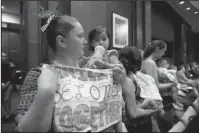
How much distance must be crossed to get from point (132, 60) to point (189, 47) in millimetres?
248

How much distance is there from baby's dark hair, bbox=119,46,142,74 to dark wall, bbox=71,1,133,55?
3.10 ft

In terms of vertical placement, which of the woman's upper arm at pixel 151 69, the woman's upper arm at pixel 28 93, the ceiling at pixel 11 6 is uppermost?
the ceiling at pixel 11 6

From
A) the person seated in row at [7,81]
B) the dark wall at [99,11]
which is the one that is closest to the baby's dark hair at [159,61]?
the dark wall at [99,11]

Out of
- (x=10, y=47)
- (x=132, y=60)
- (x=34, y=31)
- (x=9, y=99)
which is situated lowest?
(x=9, y=99)

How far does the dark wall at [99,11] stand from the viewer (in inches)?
73.2

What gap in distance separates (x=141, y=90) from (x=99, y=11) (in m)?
1.45

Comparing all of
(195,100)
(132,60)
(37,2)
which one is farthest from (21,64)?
(195,100)

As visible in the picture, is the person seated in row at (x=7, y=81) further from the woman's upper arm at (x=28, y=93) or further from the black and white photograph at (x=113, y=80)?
the woman's upper arm at (x=28, y=93)

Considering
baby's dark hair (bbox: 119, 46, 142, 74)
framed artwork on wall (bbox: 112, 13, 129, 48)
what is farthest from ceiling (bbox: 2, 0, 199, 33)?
framed artwork on wall (bbox: 112, 13, 129, 48)

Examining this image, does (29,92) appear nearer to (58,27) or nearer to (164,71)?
(58,27)

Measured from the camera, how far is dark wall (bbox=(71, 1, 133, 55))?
73.2 inches

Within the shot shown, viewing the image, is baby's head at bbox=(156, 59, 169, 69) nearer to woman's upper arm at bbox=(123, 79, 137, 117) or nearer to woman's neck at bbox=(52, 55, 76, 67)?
woman's upper arm at bbox=(123, 79, 137, 117)

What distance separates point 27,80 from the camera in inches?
25.4

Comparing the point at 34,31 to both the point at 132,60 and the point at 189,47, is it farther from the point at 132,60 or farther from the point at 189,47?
the point at 189,47
